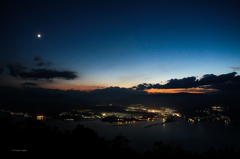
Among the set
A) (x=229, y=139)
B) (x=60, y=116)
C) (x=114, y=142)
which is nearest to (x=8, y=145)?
(x=114, y=142)

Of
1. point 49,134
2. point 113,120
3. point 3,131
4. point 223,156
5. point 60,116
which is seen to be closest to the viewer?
point 223,156

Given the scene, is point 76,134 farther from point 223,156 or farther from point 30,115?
point 30,115

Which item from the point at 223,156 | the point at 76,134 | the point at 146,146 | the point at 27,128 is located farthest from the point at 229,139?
the point at 27,128

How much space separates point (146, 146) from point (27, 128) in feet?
71.8

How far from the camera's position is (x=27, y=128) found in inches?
429

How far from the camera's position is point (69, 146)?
8.81 metres

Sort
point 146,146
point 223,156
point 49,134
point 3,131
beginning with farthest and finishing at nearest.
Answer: point 146,146
point 49,134
point 3,131
point 223,156

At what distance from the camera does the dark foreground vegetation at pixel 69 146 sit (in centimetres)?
830

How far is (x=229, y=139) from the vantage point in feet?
103


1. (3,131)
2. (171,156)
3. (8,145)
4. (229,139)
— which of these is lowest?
(229,139)

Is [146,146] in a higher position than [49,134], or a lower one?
lower

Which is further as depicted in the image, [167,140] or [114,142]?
[167,140]

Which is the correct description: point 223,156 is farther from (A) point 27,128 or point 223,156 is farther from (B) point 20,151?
(A) point 27,128

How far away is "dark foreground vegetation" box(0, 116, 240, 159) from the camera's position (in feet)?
27.2
